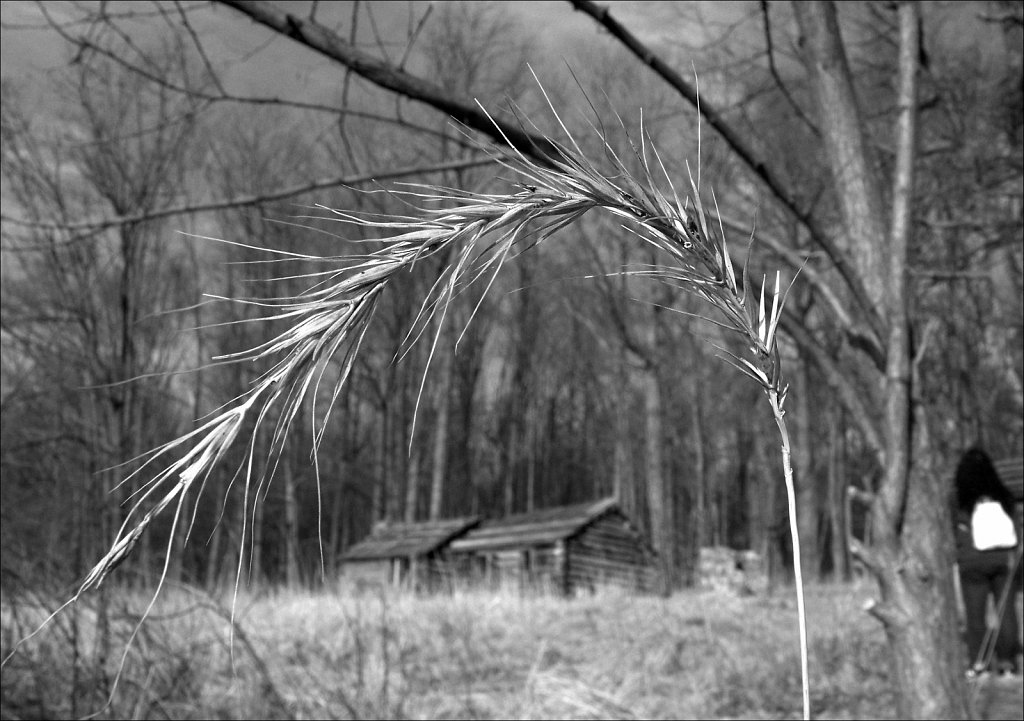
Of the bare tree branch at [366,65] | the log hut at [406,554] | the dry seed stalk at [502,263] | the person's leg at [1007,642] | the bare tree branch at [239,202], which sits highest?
the bare tree branch at [366,65]

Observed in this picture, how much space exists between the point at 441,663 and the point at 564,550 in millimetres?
10901

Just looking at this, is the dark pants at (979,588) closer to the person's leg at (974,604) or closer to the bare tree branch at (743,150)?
the person's leg at (974,604)

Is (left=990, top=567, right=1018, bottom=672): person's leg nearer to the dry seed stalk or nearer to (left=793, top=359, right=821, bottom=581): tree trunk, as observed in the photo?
the dry seed stalk

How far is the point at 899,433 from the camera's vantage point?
137 inches

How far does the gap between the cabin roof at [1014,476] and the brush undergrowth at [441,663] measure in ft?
6.58

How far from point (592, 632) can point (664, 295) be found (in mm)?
10866

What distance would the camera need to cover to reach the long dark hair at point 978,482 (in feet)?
23.0

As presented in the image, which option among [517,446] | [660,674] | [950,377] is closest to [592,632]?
[660,674]

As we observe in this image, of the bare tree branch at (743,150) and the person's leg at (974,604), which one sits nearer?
the bare tree branch at (743,150)

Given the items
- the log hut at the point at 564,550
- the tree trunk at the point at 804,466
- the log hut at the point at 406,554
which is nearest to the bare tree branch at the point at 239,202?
the log hut at the point at 564,550

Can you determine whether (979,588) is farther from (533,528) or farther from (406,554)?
(406,554)

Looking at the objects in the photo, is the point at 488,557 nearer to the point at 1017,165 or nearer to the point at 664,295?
the point at 664,295

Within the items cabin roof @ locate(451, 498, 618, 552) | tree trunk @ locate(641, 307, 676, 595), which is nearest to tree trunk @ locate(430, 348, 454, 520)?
cabin roof @ locate(451, 498, 618, 552)

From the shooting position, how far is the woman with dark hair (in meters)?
6.97
